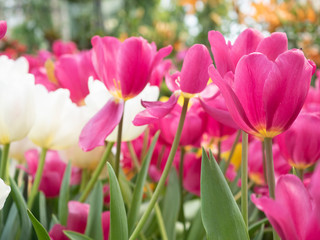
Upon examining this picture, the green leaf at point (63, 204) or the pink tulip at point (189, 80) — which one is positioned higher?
the pink tulip at point (189, 80)

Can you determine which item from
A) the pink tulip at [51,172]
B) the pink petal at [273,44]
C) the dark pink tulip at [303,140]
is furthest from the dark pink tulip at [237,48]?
the pink tulip at [51,172]

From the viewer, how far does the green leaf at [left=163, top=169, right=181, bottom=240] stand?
548 millimetres

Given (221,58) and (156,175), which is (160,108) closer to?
(221,58)

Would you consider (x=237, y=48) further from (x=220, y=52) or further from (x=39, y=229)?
(x=39, y=229)

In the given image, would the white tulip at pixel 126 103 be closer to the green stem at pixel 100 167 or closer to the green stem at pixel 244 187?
the green stem at pixel 100 167

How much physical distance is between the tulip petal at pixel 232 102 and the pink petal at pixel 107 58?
149 mm

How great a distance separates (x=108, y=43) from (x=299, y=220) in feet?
0.85

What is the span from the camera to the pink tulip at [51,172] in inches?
24.5

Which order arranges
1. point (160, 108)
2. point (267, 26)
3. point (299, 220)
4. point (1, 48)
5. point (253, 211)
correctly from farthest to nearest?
point (1, 48), point (267, 26), point (253, 211), point (160, 108), point (299, 220)

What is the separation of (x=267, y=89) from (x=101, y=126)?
17 centimetres

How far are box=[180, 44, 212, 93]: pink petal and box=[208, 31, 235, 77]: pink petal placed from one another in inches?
1.2

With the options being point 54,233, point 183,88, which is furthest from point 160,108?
point 54,233

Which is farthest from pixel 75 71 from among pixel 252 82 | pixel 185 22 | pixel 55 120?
pixel 185 22

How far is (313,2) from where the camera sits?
1.79 m
